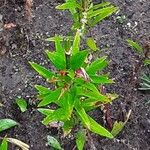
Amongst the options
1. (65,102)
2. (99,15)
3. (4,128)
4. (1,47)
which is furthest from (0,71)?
(65,102)

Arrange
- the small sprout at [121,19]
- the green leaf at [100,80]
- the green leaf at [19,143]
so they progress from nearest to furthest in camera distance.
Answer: the green leaf at [100,80] → the green leaf at [19,143] → the small sprout at [121,19]

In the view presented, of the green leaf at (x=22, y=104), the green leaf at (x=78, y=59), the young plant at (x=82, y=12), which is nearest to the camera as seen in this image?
the green leaf at (x=78, y=59)

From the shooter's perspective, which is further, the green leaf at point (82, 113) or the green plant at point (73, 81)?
the green leaf at point (82, 113)

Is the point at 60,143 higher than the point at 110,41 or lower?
lower

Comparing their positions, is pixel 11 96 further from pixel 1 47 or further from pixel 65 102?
pixel 65 102

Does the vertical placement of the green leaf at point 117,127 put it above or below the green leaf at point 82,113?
below

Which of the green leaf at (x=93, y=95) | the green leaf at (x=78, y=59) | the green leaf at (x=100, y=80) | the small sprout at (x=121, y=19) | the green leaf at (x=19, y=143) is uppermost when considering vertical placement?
the green leaf at (x=78, y=59)

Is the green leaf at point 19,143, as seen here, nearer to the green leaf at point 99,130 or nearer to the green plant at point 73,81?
the green plant at point 73,81

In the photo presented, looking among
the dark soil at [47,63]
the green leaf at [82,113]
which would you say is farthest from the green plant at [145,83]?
the green leaf at [82,113]
